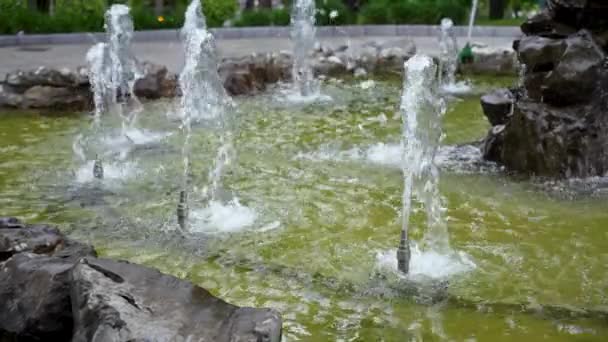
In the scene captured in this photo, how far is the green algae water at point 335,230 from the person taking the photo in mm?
4973

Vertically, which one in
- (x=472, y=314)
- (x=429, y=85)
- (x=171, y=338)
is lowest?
(x=472, y=314)

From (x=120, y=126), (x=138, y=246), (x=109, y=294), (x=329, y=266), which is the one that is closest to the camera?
(x=109, y=294)

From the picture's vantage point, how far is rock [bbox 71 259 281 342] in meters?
3.56

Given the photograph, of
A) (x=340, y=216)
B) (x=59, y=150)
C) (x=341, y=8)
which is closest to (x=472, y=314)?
(x=340, y=216)

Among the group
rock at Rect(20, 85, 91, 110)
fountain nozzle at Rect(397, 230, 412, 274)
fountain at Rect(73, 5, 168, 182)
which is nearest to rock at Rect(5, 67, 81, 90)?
rock at Rect(20, 85, 91, 110)

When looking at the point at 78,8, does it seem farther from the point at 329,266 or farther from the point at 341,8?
the point at 329,266

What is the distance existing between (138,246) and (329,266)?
1488 millimetres

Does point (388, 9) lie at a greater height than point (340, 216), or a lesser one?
greater

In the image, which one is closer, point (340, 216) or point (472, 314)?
point (472, 314)

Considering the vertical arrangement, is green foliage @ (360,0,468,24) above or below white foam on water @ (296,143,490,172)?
above

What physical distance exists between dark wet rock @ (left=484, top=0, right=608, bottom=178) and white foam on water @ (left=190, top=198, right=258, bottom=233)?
9.75 feet

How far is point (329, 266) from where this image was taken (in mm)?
5738

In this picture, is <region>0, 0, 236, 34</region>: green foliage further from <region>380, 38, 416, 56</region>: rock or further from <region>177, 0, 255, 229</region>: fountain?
<region>177, 0, 255, 229</region>: fountain

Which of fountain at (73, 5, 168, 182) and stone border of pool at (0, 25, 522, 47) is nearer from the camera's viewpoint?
fountain at (73, 5, 168, 182)
